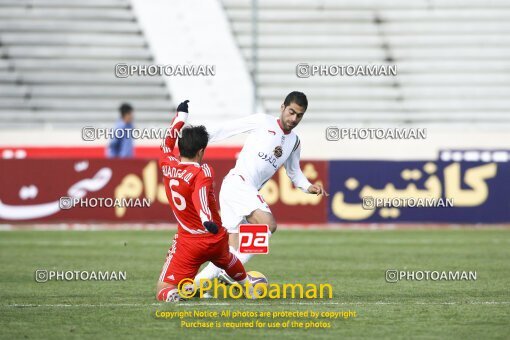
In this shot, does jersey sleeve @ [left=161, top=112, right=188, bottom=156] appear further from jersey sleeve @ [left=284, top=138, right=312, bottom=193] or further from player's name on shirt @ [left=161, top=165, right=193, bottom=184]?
jersey sleeve @ [left=284, top=138, right=312, bottom=193]

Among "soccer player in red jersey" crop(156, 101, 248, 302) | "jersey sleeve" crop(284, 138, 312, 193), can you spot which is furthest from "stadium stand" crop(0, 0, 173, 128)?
"soccer player in red jersey" crop(156, 101, 248, 302)

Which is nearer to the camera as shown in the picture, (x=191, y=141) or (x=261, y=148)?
(x=191, y=141)

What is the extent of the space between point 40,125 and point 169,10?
4346 millimetres

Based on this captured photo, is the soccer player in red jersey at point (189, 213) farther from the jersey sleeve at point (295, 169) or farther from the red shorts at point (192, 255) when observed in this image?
the jersey sleeve at point (295, 169)

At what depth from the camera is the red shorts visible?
9367mm

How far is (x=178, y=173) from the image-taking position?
9.25 meters

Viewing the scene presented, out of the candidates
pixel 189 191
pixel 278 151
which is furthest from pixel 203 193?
pixel 278 151

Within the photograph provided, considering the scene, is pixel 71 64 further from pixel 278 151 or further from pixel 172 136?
pixel 172 136

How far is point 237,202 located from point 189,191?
46.8 inches

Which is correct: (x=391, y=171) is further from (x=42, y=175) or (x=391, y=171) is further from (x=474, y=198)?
(x=42, y=175)

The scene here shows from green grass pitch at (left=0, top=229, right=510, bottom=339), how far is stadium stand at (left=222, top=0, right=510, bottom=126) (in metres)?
8.27

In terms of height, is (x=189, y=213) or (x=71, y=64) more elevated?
(x=71, y=64)

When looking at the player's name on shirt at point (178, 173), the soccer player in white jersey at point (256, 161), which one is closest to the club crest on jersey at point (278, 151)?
the soccer player in white jersey at point (256, 161)

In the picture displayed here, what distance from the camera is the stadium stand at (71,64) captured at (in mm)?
26062
